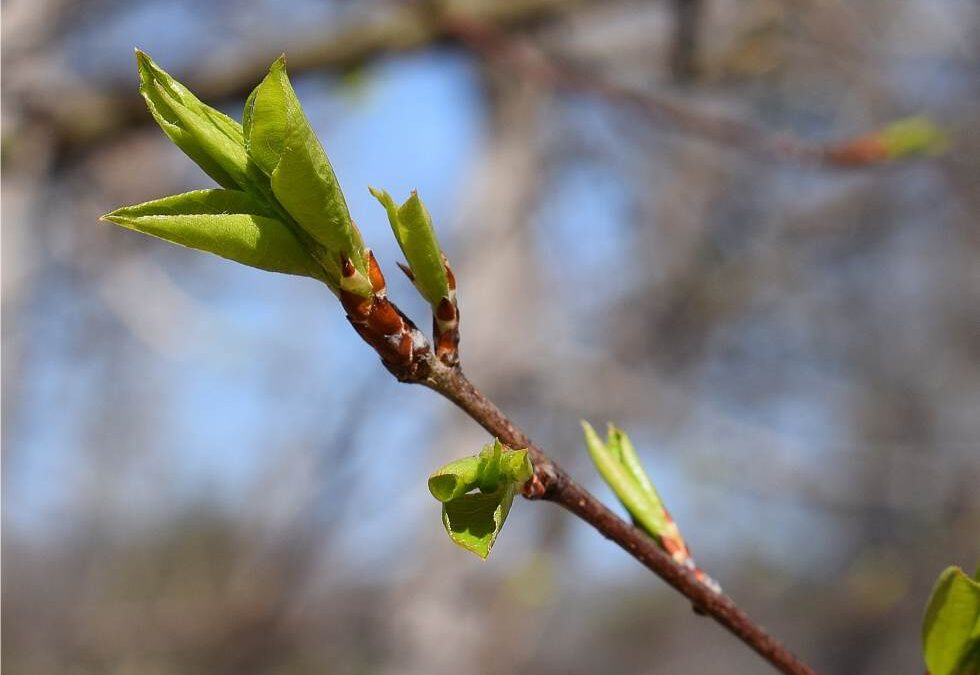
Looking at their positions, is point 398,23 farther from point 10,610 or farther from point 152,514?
point 152,514

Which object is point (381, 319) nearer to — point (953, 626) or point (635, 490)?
point (635, 490)

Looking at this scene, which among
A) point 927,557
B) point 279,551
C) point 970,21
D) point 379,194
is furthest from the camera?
point 927,557

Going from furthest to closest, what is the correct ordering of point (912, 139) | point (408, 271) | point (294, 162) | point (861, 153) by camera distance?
point (861, 153), point (912, 139), point (408, 271), point (294, 162)

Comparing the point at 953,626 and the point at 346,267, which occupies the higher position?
the point at 346,267

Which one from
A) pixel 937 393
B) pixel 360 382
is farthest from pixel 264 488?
pixel 937 393

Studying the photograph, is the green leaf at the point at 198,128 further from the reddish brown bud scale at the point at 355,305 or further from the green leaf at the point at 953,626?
the green leaf at the point at 953,626

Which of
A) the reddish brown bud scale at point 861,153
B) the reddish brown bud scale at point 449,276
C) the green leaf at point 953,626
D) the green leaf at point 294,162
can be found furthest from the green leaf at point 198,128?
the reddish brown bud scale at point 861,153

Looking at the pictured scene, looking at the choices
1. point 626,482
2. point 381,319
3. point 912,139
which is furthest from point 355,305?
point 912,139
